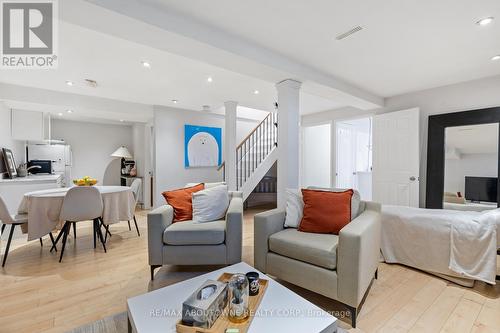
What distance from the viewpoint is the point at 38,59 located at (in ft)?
9.07

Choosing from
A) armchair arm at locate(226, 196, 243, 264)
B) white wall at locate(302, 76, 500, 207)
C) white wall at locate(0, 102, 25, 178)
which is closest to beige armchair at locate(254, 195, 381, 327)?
armchair arm at locate(226, 196, 243, 264)

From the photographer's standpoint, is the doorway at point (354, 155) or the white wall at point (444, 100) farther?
the doorway at point (354, 155)

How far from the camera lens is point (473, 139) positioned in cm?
347

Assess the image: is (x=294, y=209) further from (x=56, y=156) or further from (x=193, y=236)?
(x=56, y=156)

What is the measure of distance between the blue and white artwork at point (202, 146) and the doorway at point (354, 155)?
110 inches

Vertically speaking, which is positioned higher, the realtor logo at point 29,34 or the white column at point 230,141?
the realtor logo at point 29,34

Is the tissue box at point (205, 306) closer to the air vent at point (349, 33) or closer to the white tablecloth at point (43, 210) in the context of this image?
the air vent at point (349, 33)

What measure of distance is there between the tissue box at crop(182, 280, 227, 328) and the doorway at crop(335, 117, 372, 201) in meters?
4.77

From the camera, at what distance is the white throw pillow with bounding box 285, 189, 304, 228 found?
2.32 meters

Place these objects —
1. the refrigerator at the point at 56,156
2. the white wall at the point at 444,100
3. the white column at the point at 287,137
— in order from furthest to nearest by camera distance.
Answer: the refrigerator at the point at 56,156, the white wall at the point at 444,100, the white column at the point at 287,137

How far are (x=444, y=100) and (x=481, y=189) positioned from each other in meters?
1.45

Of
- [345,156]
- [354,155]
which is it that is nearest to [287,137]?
[345,156]

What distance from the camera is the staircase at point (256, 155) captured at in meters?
5.07

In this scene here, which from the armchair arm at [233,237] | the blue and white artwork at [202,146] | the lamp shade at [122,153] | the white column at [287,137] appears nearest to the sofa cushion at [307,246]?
the armchair arm at [233,237]
